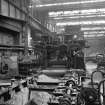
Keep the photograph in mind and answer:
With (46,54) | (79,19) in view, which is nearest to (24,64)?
(46,54)

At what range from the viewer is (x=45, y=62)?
8984 millimetres

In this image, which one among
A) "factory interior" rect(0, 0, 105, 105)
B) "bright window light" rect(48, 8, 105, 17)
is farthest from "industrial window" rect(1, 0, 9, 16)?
"bright window light" rect(48, 8, 105, 17)

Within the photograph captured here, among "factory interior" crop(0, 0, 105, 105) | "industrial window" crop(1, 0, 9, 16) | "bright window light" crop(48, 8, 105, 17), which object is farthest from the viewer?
"bright window light" crop(48, 8, 105, 17)

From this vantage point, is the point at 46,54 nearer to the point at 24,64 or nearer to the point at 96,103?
the point at 24,64

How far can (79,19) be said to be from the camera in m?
14.6

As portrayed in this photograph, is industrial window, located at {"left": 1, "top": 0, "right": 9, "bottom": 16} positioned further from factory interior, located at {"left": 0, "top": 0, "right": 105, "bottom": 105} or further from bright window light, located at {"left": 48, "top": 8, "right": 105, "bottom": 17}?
bright window light, located at {"left": 48, "top": 8, "right": 105, "bottom": 17}

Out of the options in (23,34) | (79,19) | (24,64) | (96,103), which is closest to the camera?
(96,103)

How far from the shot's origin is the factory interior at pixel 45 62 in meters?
3.93

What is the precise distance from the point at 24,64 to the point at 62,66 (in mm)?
2636

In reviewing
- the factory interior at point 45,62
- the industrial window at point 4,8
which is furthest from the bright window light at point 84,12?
the industrial window at point 4,8

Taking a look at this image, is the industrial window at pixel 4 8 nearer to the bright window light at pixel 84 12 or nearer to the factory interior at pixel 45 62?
the factory interior at pixel 45 62

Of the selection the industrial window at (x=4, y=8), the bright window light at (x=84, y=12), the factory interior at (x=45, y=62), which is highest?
the bright window light at (x=84, y=12)

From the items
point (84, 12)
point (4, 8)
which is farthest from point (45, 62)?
point (84, 12)

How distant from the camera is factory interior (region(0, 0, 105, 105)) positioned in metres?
3.93
